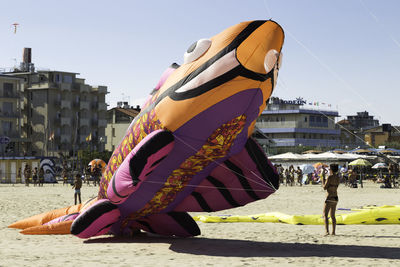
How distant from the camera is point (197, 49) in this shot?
10672 millimetres

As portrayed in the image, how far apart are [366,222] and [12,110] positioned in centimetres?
6670

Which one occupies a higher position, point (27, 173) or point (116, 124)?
point (116, 124)

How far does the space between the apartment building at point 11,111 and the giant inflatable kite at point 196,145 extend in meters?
64.9

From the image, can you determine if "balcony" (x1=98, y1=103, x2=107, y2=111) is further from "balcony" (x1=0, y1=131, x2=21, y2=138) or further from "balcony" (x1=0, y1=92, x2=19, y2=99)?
"balcony" (x1=0, y1=131, x2=21, y2=138)

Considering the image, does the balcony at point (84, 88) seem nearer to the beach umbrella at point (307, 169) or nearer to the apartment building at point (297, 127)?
the apartment building at point (297, 127)

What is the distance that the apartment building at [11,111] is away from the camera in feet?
244

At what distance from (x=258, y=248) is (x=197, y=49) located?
388 cm

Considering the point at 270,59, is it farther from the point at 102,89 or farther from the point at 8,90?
the point at 102,89

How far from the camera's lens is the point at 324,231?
13836 millimetres

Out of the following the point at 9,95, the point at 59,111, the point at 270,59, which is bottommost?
the point at 270,59

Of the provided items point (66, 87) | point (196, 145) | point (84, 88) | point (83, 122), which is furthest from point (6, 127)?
point (196, 145)

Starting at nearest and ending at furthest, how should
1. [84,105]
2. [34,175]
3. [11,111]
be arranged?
[34,175] < [11,111] < [84,105]

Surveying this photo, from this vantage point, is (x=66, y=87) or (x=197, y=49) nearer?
(x=197, y=49)

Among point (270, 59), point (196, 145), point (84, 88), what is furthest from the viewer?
point (84, 88)
